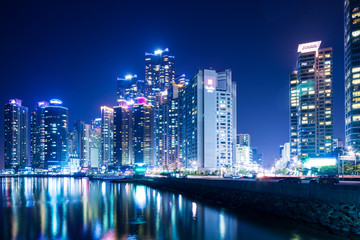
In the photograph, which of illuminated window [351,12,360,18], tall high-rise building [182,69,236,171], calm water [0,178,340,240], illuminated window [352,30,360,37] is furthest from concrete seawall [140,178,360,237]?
illuminated window [351,12,360,18]

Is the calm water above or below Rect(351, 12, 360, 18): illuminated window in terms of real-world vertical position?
below

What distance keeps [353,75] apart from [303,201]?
13963 cm

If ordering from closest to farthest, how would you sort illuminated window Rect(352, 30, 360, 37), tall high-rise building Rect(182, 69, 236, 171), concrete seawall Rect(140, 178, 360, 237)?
concrete seawall Rect(140, 178, 360, 237)
illuminated window Rect(352, 30, 360, 37)
tall high-rise building Rect(182, 69, 236, 171)

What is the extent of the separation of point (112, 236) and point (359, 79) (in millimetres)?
154547

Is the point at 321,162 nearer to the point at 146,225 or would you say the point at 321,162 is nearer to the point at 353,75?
the point at 353,75

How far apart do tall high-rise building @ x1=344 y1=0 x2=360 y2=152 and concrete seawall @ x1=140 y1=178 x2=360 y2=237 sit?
117m

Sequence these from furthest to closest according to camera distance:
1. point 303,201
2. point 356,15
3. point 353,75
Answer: point 356,15, point 353,75, point 303,201

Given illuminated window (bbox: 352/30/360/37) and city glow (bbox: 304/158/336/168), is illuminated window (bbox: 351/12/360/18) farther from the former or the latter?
city glow (bbox: 304/158/336/168)

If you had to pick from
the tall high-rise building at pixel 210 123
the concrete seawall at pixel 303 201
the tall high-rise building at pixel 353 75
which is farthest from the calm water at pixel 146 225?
the tall high-rise building at pixel 210 123

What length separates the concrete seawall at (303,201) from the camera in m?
28.8

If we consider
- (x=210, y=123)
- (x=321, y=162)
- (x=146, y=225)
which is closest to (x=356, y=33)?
(x=210, y=123)

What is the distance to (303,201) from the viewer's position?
1374 inches

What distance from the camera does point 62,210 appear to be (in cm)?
5003

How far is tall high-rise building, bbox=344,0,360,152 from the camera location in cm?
14762
